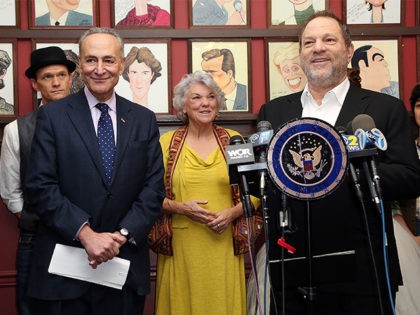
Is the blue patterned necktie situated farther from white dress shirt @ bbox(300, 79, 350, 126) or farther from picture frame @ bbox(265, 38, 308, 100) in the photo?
picture frame @ bbox(265, 38, 308, 100)

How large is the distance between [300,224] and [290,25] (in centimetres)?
210

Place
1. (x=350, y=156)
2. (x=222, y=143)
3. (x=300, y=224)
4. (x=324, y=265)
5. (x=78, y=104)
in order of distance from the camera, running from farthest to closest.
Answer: (x=222, y=143)
(x=78, y=104)
(x=300, y=224)
(x=324, y=265)
(x=350, y=156)

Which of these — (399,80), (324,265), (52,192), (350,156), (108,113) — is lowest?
(324,265)

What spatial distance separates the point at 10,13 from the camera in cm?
344

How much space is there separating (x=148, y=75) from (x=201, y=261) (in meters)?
1.36

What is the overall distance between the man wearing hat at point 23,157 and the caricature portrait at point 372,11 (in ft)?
6.31

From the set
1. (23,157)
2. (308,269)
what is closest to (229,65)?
(23,157)

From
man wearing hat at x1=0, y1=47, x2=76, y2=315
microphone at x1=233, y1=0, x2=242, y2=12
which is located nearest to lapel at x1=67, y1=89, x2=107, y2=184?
man wearing hat at x1=0, y1=47, x2=76, y2=315

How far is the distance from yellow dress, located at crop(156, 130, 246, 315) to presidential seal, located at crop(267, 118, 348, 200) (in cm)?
132

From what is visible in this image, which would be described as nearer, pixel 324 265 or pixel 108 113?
pixel 324 265

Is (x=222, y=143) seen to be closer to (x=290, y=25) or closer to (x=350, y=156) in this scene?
(x=290, y=25)

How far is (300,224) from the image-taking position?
5.98 ft

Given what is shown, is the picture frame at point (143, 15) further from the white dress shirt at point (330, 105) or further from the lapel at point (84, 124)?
the white dress shirt at point (330, 105)

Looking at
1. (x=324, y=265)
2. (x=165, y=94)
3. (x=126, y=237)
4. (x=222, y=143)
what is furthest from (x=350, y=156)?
(x=165, y=94)
